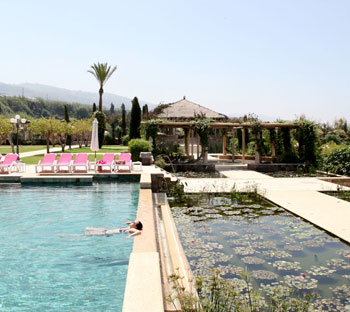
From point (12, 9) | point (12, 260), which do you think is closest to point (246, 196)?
point (12, 260)

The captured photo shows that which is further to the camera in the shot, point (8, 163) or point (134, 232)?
point (8, 163)

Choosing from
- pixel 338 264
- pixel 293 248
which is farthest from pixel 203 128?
pixel 338 264

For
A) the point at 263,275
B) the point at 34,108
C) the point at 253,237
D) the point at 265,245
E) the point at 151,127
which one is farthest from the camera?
the point at 34,108

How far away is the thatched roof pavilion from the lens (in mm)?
26250

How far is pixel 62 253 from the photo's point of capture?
18.3ft

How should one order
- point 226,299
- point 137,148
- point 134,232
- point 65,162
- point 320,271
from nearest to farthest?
point 226,299 < point 320,271 < point 134,232 < point 65,162 < point 137,148

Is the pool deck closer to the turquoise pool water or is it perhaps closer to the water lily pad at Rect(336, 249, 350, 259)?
the water lily pad at Rect(336, 249, 350, 259)

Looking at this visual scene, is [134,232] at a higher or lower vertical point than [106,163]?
lower

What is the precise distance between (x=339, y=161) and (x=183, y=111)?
544 inches

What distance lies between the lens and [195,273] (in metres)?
4.73

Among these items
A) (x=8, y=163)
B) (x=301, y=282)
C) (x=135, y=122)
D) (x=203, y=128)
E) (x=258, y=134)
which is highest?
(x=135, y=122)

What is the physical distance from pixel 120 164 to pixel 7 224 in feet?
22.1

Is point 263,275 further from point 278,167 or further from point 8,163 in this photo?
point 278,167

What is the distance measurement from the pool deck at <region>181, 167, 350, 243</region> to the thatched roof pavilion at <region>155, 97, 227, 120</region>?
1360cm
